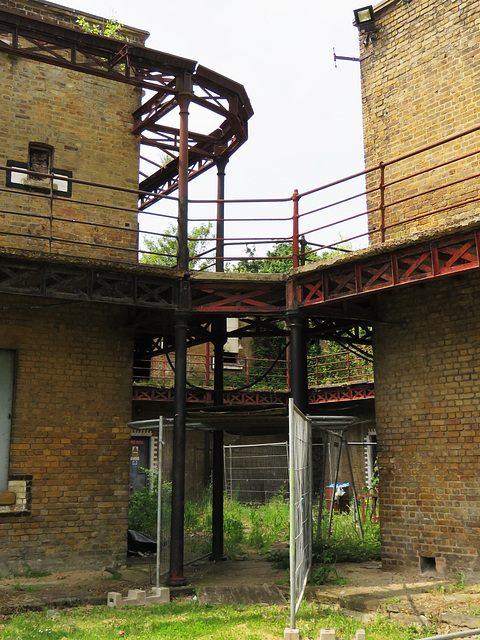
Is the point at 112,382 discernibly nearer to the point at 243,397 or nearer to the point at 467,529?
the point at 467,529

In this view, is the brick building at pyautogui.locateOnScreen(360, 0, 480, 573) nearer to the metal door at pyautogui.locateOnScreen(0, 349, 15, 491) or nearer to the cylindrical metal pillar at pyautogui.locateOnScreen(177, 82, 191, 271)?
the cylindrical metal pillar at pyautogui.locateOnScreen(177, 82, 191, 271)

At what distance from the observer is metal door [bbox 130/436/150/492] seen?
24.5 m

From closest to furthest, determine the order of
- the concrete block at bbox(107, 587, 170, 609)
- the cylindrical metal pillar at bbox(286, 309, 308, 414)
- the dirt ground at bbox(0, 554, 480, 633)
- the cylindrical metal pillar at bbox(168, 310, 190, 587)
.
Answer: the dirt ground at bbox(0, 554, 480, 633), the concrete block at bbox(107, 587, 170, 609), the cylindrical metal pillar at bbox(168, 310, 190, 587), the cylindrical metal pillar at bbox(286, 309, 308, 414)

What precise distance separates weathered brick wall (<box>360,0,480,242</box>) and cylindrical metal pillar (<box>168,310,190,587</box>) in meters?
3.62

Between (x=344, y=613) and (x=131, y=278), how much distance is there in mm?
5447

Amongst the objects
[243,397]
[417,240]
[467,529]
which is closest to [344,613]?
[467,529]

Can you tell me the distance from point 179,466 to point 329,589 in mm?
2678

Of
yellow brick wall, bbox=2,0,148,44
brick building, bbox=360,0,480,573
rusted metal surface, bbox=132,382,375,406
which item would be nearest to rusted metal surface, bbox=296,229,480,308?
brick building, bbox=360,0,480,573

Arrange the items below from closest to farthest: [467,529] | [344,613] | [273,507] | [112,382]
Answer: [344,613]
[467,529]
[112,382]
[273,507]

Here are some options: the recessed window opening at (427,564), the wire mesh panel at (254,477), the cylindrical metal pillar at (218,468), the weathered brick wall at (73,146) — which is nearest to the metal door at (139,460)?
the wire mesh panel at (254,477)

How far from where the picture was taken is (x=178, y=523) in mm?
9664

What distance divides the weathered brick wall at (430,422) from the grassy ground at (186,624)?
2315 mm

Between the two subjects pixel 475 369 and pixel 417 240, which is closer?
pixel 417 240

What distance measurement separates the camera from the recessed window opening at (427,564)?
31.3ft
